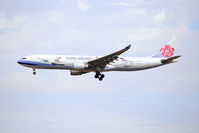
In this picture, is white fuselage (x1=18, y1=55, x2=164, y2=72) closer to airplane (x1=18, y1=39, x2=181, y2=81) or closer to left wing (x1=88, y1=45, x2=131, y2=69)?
airplane (x1=18, y1=39, x2=181, y2=81)

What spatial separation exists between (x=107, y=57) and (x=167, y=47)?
1107 centimetres

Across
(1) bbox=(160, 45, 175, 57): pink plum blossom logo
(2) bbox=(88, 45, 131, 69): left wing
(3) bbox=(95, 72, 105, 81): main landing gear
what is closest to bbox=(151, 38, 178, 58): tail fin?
(1) bbox=(160, 45, 175, 57): pink plum blossom logo

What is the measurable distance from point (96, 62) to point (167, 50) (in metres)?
11.7

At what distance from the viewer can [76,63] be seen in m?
56.1

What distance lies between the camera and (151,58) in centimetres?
6019

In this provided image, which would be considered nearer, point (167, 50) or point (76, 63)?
point (76, 63)

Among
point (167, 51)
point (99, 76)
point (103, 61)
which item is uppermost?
point (167, 51)

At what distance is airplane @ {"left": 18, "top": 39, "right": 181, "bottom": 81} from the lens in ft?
184

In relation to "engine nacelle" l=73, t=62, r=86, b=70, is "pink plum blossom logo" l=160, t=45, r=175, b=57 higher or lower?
higher

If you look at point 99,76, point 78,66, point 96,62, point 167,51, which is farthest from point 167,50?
point 78,66

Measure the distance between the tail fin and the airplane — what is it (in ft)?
0.64

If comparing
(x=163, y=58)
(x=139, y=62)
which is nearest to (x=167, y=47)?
(x=163, y=58)

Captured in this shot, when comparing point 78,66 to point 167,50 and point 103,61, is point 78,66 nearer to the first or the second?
point 103,61

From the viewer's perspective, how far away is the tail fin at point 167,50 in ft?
201
